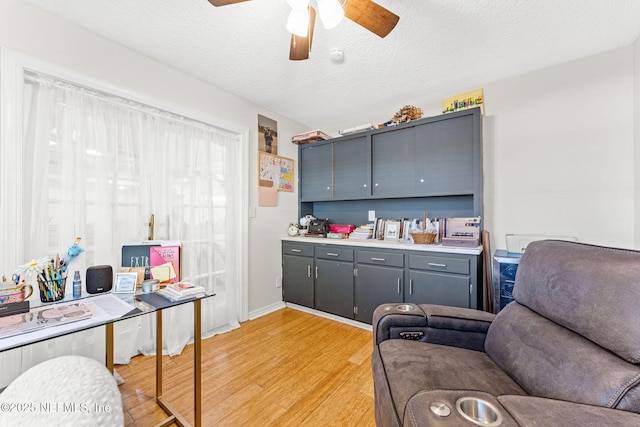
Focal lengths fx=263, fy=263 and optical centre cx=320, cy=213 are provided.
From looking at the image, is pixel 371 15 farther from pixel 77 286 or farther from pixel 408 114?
pixel 77 286

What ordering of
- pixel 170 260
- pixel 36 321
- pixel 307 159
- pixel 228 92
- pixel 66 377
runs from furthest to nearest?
pixel 307 159, pixel 228 92, pixel 170 260, pixel 36 321, pixel 66 377

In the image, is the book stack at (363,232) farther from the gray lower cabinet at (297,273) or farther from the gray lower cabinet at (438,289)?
the gray lower cabinet at (438,289)

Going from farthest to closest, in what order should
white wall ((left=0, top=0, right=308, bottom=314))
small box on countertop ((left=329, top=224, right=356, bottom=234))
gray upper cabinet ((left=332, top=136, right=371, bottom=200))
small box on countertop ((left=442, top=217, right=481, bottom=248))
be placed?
small box on countertop ((left=329, top=224, right=356, bottom=234)) → gray upper cabinet ((left=332, top=136, right=371, bottom=200)) → small box on countertop ((left=442, top=217, right=481, bottom=248)) → white wall ((left=0, top=0, right=308, bottom=314))

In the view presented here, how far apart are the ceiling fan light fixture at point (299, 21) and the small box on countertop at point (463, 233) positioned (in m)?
1.93

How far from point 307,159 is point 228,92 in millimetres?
1198

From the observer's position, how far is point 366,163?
294cm

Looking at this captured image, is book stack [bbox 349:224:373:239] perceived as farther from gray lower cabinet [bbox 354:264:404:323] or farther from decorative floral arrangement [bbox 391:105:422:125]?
decorative floral arrangement [bbox 391:105:422:125]

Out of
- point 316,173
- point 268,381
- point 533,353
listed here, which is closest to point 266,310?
point 268,381

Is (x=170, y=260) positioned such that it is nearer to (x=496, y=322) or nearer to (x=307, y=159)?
(x=496, y=322)

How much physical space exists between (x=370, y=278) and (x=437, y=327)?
122 centimetres

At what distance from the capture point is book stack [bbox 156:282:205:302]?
1352 millimetres

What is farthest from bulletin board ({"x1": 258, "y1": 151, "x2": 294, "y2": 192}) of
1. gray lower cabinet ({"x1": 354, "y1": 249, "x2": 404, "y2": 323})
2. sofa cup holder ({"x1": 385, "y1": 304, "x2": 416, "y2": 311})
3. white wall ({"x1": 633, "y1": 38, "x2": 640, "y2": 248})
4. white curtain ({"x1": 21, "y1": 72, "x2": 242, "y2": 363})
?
white wall ({"x1": 633, "y1": 38, "x2": 640, "y2": 248})

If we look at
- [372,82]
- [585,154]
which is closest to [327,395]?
[372,82]

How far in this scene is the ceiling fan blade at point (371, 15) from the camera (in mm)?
1287
